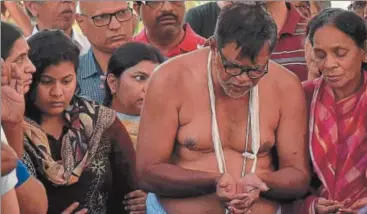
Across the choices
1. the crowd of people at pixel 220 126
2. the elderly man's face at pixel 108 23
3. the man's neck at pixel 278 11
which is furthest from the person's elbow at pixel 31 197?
the man's neck at pixel 278 11

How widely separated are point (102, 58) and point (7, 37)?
1.30 meters

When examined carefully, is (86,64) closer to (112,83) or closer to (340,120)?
(112,83)

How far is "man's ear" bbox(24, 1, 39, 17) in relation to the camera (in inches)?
220

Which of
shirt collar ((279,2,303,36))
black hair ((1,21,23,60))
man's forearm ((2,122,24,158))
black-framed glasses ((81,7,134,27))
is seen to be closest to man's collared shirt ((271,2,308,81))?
shirt collar ((279,2,303,36))

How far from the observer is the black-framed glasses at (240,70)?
414cm

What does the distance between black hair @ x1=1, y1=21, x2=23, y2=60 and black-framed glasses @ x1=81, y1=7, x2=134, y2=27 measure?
117cm

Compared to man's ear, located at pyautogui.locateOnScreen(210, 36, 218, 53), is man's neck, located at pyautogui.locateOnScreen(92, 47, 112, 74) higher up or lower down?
lower down

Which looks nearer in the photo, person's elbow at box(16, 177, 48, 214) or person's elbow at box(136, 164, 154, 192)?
person's elbow at box(16, 177, 48, 214)

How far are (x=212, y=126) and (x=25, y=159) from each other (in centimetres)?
71

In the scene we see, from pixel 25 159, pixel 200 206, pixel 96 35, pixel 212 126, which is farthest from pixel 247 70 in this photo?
pixel 96 35

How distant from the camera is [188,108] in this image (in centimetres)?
425

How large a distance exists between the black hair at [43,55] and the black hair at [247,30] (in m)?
0.63

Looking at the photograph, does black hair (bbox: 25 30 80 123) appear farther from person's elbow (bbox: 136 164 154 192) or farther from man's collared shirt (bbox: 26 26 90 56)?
man's collared shirt (bbox: 26 26 90 56)

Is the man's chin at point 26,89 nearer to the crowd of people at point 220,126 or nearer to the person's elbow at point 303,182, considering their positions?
the crowd of people at point 220,126
